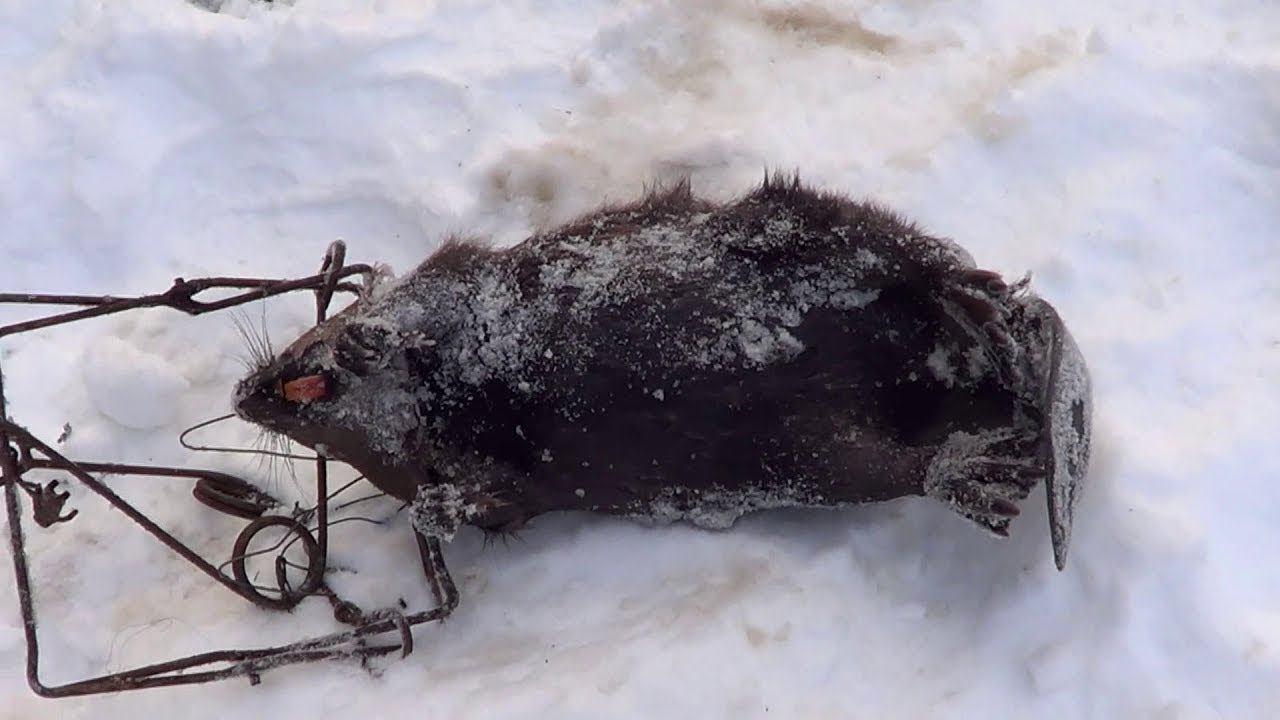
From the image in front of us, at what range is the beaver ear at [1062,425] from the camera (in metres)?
2.03

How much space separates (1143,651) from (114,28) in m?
3.75

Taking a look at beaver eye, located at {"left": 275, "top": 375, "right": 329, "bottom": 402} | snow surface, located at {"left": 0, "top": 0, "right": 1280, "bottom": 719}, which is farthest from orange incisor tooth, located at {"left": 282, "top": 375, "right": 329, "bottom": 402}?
snow surface, located at {"left": 0, "top": 0, "right": 1280, "bottom": 719}

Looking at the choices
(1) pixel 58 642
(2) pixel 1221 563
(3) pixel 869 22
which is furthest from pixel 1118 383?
(1) pixel 58 642

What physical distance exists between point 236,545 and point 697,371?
1.30 metres

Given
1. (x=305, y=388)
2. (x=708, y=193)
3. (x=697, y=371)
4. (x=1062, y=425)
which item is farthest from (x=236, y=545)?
(x=1062, y=425)

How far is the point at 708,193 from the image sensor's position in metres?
3.25

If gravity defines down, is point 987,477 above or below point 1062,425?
below

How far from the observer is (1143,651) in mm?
2193

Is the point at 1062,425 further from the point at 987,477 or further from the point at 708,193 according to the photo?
the point at 708,193

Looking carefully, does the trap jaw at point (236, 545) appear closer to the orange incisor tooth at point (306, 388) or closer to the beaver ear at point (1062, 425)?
the orange incisor tooth at point (306, 388)

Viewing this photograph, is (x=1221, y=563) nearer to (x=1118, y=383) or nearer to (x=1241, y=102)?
(x=1118, y=383)

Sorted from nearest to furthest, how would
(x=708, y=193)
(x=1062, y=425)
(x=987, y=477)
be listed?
1. (x=1062, y=425)
2. (x=987, y=477)
3. (x=708, y=193)

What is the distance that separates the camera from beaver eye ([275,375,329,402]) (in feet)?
7.54

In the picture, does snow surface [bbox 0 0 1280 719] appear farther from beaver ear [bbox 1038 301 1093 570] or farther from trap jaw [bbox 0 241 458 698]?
beaver ear [bbox 1038 301 1093 570]
